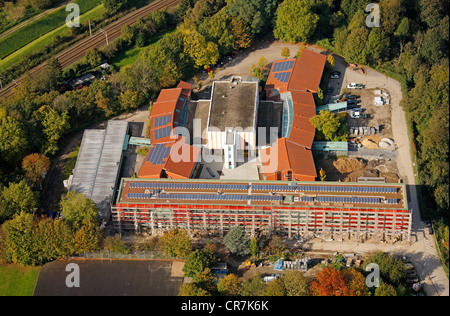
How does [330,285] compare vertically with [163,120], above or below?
below

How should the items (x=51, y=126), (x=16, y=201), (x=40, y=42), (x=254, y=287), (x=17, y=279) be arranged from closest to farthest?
(x=254, y=287) → (x=17, y=279) → (x=16, y=201) → (x=51, y=126) → (x=40, y=42)

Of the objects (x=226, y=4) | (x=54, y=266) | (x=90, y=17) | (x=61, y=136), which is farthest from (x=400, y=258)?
(x=90, y=17)

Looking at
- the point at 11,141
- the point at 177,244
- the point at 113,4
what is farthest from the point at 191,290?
the point at 113,4

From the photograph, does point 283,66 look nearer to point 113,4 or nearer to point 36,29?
point 113,4

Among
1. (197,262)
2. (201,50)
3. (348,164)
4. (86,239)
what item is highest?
(201,50)

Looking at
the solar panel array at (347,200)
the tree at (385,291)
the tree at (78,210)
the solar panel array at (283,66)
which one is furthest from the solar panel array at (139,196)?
the solar panel array at (283,66)

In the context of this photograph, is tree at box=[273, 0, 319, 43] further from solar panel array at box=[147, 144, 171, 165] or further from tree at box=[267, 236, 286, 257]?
tree at box=[267, 236, 286, 257]
